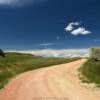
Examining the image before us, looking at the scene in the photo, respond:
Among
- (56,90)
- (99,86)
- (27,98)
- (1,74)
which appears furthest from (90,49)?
(27,98)

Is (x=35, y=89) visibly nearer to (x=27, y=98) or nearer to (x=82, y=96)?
(x=27, y=98)

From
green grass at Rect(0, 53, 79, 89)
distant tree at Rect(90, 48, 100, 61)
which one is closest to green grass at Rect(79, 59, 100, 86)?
distant tree at Rect(90, 48, 100, 61)

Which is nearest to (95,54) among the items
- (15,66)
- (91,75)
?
(15,66)

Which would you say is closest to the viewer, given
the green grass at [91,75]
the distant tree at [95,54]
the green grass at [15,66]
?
the green grass at [91,75]

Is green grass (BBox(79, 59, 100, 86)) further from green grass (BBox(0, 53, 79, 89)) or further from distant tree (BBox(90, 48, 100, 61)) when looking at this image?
green grass (BBox(0, 53, 79, 89))

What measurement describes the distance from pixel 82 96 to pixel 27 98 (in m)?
3.65

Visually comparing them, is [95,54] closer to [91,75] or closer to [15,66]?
[15,66]

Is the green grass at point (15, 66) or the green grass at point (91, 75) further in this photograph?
the green grass at point (15, 66)

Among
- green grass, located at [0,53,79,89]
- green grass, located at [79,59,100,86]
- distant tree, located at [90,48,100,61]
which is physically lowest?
green grass, located at [79,59,100,86]

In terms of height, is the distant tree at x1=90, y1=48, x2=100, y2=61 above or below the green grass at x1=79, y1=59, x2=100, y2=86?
above

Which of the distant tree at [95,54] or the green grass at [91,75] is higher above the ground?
the distant tree at [95,54]

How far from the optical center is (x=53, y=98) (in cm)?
1648

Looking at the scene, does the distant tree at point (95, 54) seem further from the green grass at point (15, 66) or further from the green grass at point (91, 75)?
the green grass at point (15, 66)

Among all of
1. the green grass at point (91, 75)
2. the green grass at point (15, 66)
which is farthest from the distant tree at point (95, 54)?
the green grass at point (15, 66)
